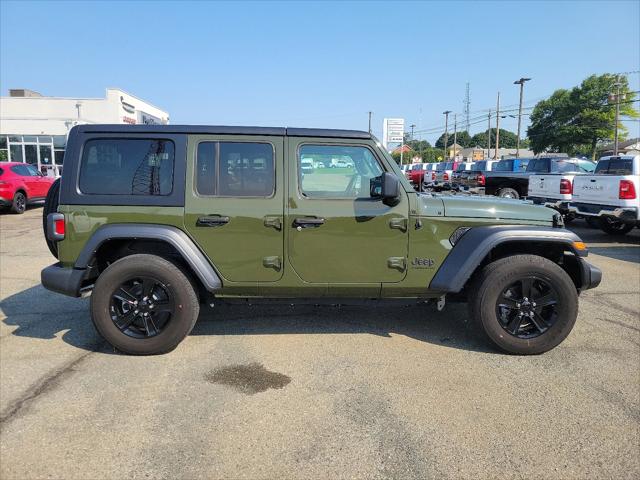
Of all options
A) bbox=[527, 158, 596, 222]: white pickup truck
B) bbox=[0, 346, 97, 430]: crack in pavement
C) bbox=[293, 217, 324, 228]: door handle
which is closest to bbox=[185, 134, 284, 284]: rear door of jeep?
bbox=[293, 217, 324, 228]: door handle

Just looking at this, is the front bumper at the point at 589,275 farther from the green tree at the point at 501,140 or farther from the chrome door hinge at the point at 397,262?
the green tree at the point at 501,140

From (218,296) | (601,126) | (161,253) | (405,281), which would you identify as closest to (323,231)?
(405,281)

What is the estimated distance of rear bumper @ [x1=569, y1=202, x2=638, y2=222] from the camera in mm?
9508

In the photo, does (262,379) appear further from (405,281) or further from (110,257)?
(110,257)

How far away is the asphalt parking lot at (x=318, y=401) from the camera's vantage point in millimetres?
2684

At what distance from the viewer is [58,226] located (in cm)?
398

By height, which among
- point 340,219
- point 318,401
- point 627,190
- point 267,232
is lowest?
point 318,401

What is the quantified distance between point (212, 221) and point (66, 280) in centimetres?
131

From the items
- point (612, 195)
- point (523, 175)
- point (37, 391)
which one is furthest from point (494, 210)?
point (523, 175)

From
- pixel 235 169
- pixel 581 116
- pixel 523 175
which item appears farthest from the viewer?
pixel 581 116

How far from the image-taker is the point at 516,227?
13.4 feet

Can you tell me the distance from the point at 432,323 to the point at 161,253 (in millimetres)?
2711

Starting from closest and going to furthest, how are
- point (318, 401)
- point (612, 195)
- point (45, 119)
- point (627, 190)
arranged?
1. point (318, 401)
2. point (627, 190)
3. point (612, 195)
4. point (45, 119)

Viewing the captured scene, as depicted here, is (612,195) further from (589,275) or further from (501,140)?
(501,140)
